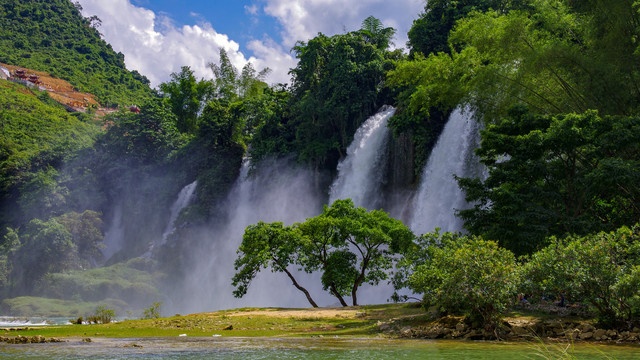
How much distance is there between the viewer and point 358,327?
1711 cm

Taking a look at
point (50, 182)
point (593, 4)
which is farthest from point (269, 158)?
point (593, 4)

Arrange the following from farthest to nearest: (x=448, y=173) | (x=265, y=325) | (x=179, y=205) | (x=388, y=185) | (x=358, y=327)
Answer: (x=179, y=205) < (x=388, y=185) < (x=448, y=173) < (x=265, y=325) < (x=358, y=327)

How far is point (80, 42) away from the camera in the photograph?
11912 centimetres

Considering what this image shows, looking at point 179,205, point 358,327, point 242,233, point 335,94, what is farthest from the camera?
point 179,205

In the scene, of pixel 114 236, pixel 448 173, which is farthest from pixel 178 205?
pixel 448 173

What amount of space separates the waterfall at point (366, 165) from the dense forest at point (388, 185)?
213 cm

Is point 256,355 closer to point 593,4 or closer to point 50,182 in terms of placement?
point 593,4

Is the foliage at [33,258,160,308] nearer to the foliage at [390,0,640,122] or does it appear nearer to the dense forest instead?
→ the dense forest

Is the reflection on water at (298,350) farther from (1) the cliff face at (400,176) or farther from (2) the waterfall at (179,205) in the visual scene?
(2) the waterfall at (179,205)

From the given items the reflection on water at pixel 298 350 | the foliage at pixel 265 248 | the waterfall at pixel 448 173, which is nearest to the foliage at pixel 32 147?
the foliage at pixel 265 248

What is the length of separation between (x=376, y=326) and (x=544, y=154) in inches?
334

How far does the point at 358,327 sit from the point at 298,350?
19.9 ft

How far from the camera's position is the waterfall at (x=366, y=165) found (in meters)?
34.6

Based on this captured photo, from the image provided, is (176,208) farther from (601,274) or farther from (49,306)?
(601,274)
